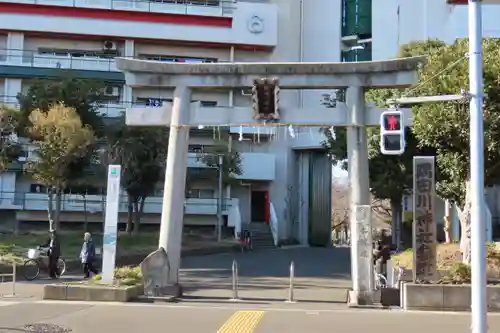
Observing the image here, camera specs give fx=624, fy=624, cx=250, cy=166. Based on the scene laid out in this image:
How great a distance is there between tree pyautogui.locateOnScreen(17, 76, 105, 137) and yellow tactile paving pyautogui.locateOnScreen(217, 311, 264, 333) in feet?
56.2

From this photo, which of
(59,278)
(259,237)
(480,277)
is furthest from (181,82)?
(259,237)

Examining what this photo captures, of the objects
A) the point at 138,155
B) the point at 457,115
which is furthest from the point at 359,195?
the point at 138,155

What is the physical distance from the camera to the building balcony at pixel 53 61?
3938 cm

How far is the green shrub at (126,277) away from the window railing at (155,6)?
27.4 meters

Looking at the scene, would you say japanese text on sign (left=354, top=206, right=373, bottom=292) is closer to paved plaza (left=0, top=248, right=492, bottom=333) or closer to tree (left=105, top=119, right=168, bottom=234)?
paved plaza (left=0, top=248, right=492, bottom=333)

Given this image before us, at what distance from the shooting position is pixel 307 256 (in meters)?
32.3

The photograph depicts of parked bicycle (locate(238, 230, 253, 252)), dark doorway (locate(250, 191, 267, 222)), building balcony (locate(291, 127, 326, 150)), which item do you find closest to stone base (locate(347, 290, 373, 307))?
parked bicycle (locate(238, 230, 253, 252))

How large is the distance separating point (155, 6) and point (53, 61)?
7440mm

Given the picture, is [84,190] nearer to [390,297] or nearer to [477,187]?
[390,297]

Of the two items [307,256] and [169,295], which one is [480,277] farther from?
[307,256]

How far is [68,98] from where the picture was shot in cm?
2795

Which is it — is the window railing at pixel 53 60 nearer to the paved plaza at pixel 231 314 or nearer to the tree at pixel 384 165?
the tree at pixel 384 165

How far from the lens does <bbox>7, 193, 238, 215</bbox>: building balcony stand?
125 feet

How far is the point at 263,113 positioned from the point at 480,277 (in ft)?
31.0
